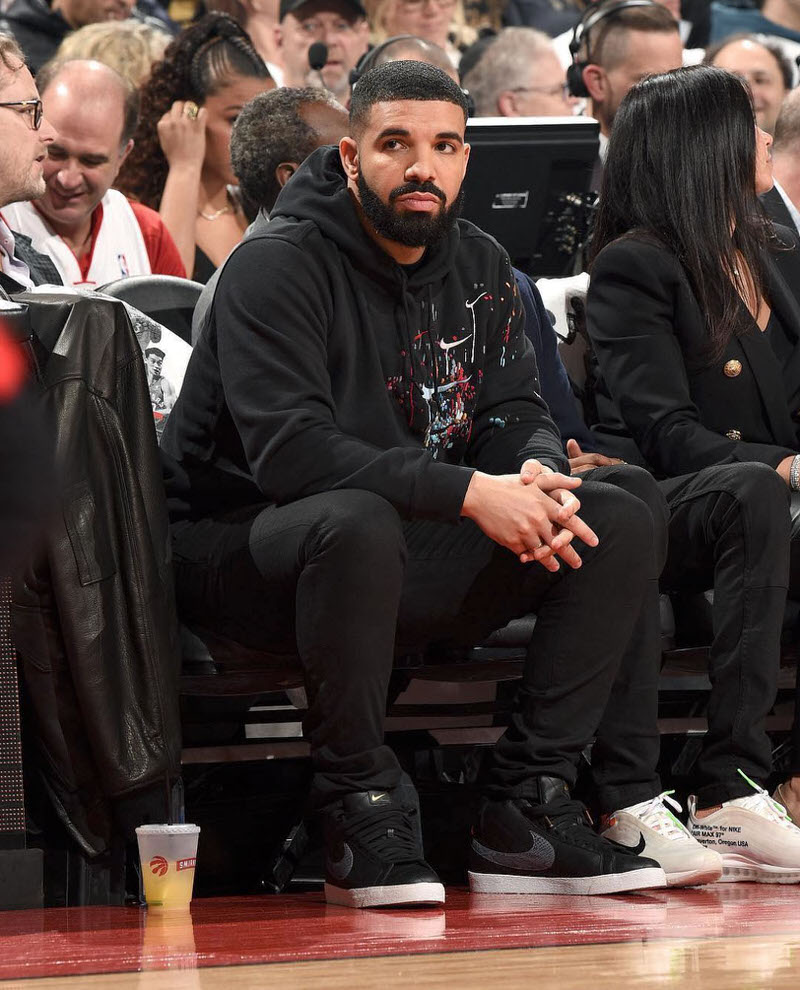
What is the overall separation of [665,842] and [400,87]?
1.40 metres

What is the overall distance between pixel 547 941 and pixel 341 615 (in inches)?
24.5

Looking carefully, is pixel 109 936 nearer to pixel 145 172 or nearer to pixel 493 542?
pixel 493 542

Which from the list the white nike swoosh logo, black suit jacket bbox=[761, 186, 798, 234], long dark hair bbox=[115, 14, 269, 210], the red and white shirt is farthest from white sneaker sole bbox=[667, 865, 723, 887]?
long dark hair bbox=[115, 14, 269, 210]

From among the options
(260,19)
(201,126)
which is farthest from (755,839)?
(260,19)

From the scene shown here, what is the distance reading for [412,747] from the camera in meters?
3.16

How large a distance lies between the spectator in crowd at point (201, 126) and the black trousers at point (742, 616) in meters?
2.34

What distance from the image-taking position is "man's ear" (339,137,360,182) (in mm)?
2916

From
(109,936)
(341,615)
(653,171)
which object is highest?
(653,171)

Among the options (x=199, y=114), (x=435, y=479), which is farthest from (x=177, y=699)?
(x=199, y=114)

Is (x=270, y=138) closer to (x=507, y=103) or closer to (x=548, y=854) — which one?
(x=548, y=854)

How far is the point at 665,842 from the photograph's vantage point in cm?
261

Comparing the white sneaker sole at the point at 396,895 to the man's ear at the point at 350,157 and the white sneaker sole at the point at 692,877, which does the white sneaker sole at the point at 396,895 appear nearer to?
the white sneaker sole at the point at 692,877

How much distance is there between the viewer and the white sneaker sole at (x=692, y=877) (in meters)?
2.60

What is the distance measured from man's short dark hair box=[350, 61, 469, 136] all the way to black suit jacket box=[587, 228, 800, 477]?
22.9 inches
